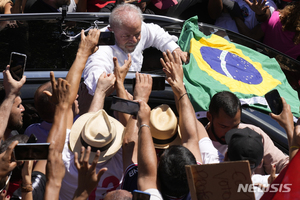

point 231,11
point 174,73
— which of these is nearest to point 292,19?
point 231,11

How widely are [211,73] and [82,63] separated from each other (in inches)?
54.6

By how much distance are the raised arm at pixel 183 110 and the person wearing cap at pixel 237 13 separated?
7.04 ft

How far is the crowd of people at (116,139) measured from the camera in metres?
1.99

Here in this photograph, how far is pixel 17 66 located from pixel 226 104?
63.9 inches

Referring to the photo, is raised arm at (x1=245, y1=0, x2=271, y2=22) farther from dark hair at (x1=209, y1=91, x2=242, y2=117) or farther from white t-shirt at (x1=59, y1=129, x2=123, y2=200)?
white t-shirt at (x1=59, y1=129, x2=123, y2=200)

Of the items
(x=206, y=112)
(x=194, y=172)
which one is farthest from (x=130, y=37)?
(x=194, y=172)

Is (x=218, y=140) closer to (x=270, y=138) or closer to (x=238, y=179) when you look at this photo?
(x=270, y=138)

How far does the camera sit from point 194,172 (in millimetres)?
1753

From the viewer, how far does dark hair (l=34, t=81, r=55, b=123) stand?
257 centimetres

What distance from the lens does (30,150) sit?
6.21 ft

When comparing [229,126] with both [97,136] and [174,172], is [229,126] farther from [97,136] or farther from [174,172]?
[97,136]

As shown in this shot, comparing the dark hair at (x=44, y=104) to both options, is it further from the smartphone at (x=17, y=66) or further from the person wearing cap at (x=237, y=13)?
the person wearing cap at (x=237, y=13)

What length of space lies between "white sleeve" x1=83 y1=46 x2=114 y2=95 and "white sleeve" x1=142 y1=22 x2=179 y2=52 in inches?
20.2

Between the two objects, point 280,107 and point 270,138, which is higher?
point 280,107
